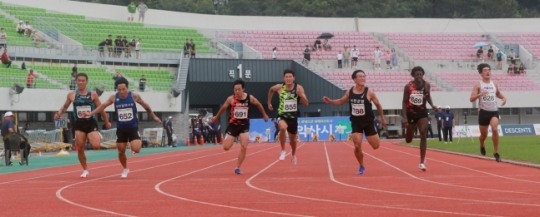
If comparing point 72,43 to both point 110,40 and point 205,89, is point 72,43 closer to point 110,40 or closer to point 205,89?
point 110,40

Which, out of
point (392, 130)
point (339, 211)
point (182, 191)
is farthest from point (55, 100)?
point (339, 211)

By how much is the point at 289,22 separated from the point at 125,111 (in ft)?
184

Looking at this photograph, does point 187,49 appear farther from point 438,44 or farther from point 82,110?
point 82,110

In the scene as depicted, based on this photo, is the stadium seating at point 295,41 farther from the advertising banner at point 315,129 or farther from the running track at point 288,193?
the running track at point 288,193

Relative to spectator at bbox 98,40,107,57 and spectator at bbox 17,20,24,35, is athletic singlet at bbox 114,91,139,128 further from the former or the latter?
spectator at bbox 98,40,107,57

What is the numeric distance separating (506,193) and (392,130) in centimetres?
4630

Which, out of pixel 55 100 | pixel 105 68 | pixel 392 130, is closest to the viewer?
pixel 55 100

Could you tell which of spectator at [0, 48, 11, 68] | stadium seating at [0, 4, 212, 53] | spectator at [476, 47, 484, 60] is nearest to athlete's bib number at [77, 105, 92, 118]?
spectator at [0, 48, 11, 68]

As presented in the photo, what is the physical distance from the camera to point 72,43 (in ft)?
181

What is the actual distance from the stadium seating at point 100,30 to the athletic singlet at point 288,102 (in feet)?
→ 126

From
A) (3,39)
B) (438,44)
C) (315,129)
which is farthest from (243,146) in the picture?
(438,44)

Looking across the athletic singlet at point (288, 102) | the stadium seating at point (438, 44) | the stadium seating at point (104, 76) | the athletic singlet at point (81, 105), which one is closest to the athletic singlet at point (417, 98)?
the athletic singlet at point (288, 102)

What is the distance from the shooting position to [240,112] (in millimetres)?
18094

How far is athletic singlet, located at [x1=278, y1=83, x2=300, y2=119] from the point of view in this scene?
19.0 metres
